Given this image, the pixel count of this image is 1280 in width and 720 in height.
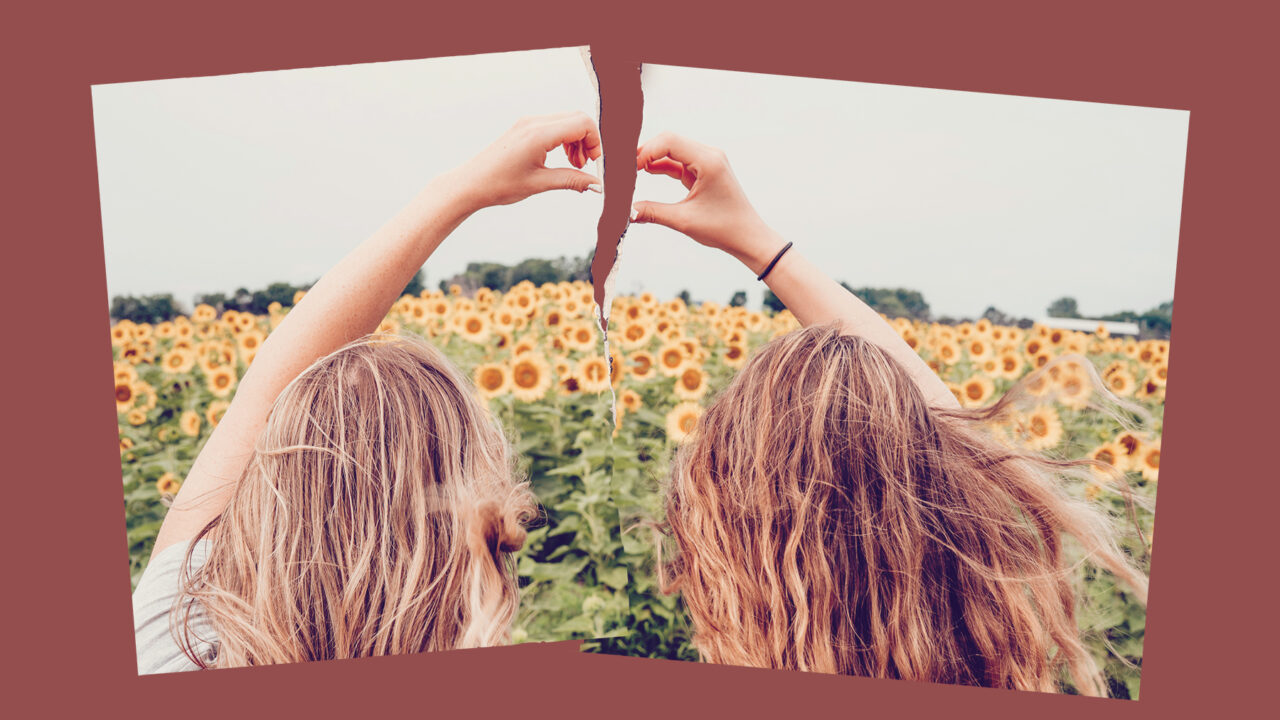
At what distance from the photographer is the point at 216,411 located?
3.35 meters

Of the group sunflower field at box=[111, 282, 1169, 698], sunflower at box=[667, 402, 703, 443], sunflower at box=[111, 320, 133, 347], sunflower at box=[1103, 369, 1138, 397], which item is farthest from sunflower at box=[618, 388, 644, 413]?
sunflower at box=[111, 320, 133, 347]

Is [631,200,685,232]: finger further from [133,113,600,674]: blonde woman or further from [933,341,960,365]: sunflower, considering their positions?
[933,341,960,365]: sunflower

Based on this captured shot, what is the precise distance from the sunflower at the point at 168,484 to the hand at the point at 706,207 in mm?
2251

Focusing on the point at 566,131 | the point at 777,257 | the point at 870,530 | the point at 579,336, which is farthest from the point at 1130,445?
the point at 566,131

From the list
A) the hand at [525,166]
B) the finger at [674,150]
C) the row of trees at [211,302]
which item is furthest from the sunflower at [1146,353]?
the row of trees at [211,302]

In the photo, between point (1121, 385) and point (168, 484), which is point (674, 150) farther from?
point (168, 484)

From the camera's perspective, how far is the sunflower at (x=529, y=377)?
3.25 m

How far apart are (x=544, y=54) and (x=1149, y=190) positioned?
2.53 meters

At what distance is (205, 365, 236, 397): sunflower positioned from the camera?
333cm

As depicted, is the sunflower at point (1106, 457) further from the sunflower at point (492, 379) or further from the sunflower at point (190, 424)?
the sunflower at point (190, 424)

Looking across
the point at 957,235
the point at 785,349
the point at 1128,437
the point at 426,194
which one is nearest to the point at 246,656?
the point at 426,194

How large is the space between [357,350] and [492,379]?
620 mm

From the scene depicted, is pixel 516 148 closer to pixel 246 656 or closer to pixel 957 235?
pixel 957 235

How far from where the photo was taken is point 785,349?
287cm
